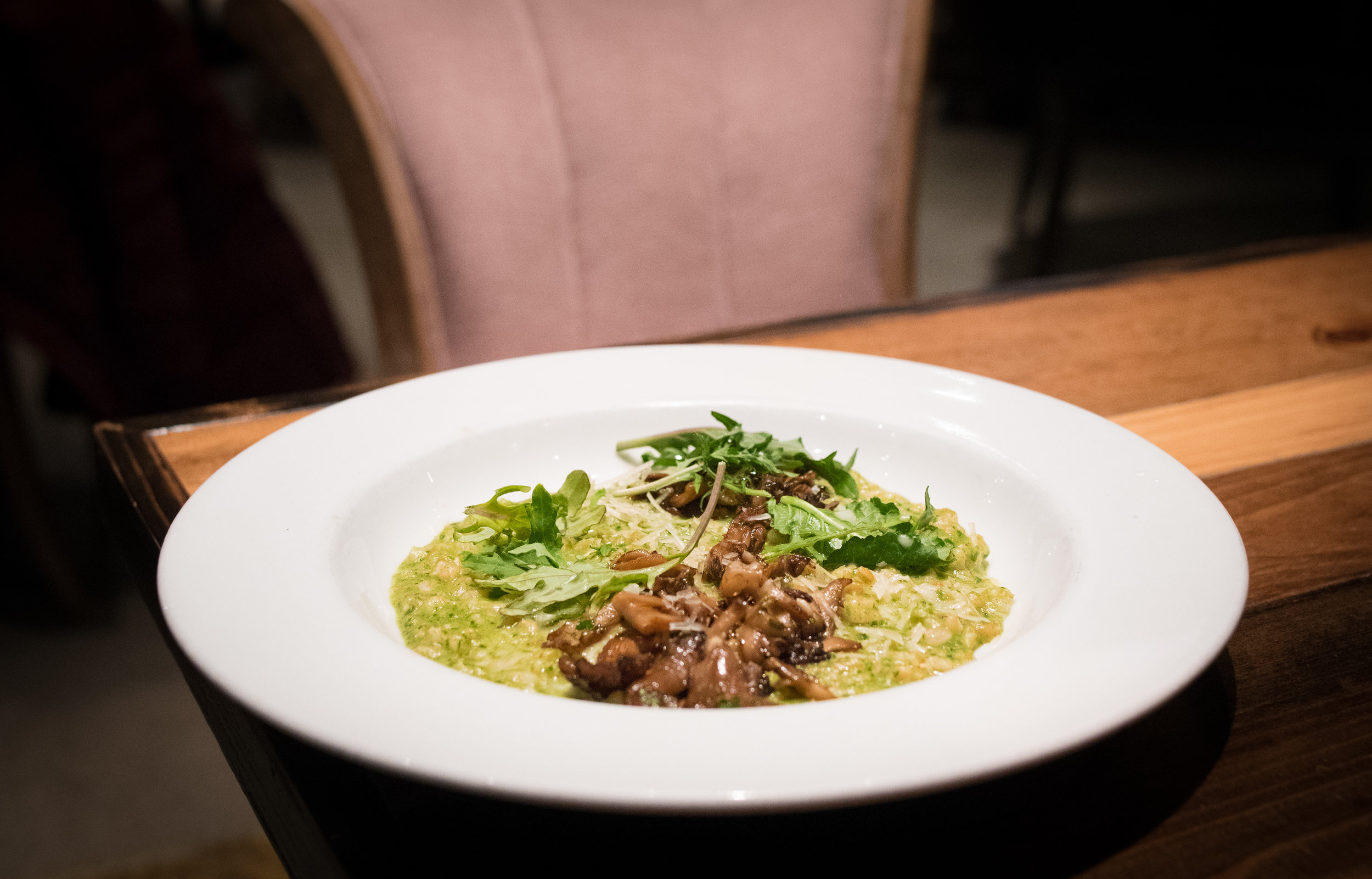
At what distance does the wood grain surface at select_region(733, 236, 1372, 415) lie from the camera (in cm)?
159

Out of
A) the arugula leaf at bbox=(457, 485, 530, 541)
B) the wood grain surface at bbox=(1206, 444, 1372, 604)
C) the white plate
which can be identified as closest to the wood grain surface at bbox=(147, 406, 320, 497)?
the white plate

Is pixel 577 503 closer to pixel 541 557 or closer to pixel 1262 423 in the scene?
pixel 541 557

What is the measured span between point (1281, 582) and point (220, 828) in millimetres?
2449

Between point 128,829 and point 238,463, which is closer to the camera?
point 238,463

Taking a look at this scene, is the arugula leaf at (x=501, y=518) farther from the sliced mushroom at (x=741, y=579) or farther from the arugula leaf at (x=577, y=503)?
the sliced mushroom at (x=741, y=579)

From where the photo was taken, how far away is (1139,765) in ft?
2.49

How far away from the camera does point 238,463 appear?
1068 mm

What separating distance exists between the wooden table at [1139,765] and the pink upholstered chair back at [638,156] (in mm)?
1057

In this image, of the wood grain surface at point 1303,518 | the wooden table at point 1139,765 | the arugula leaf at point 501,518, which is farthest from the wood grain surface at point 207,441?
the wood grain surface at point 1303,518

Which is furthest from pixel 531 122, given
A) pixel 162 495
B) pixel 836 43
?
pixel 162 495

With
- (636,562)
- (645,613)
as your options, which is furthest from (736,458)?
(645,613)

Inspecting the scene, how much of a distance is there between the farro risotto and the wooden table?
15 cm

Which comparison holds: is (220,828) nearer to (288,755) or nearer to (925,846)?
(288,755)

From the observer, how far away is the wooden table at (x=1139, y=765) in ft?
2.22
